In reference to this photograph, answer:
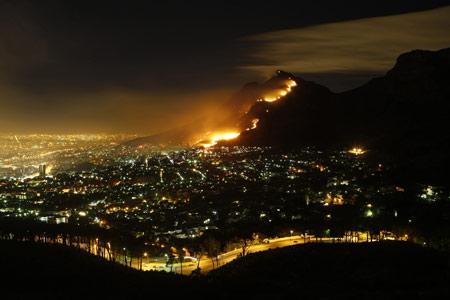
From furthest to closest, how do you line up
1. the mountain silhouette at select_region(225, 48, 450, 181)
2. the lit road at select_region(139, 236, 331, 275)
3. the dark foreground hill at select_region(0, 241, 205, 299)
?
the mountain silhouette at select_region(225, 48, 450, 181) → the lit road at select_region(139, 236, 331, 275) → the dark foreground hill at select_region(0, 241, 205, 299)

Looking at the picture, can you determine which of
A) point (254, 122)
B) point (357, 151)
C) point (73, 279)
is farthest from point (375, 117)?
point (73, 279)

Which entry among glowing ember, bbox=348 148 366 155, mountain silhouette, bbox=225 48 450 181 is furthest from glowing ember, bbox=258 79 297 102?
glowing ember, bbox=348 148 366 155

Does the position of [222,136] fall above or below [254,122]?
below

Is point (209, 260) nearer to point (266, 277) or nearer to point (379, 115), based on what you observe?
point (266, 277)

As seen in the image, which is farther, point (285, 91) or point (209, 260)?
point (285, 91)

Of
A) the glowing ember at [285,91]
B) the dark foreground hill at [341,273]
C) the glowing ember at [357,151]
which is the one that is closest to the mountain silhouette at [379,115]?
the glowing ember at [357,151]

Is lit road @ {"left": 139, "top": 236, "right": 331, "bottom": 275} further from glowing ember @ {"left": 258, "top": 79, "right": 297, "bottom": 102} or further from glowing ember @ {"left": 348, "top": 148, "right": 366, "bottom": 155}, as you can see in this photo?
glowing ember @ {"left": 258, "top": 79, "right": 297, "bottom": 102}

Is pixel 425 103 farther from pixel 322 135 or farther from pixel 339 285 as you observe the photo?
pixel 339 285

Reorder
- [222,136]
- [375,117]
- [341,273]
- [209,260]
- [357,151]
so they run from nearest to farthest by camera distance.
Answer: [341,273]
[209,260]
[357,151]
[375,117]
[222,136]
